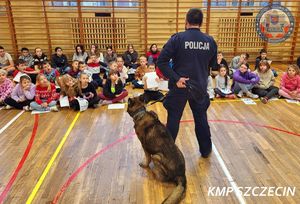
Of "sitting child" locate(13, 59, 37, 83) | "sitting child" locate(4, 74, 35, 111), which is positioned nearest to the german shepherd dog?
"sitting child" locate(4, 74, 35, 111)

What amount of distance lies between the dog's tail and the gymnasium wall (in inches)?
308

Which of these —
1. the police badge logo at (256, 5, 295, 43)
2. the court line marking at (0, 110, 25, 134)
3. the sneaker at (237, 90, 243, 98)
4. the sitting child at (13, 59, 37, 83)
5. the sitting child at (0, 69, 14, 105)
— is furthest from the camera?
the police badge logo at (256, 5, 295, 43)

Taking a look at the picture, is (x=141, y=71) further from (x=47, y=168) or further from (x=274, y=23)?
(x=274, y=23)

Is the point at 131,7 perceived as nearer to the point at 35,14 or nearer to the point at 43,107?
the point at 35,14

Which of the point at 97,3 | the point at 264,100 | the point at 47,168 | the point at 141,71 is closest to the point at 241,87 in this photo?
the point at 264,100

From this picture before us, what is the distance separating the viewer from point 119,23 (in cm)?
976

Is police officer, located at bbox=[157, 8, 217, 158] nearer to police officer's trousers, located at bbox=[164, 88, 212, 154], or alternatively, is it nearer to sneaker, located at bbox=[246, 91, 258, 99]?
police officer's trousers, located at bbox=[164, 88, 212, 154]

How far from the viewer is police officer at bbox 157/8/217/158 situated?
2.89 meters

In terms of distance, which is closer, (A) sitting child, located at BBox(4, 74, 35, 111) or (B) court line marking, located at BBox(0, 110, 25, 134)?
(B) court line marking, located at BBox(0, 110, 25, 134)

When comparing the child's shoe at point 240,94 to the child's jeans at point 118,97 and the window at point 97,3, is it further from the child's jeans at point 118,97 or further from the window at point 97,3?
the window at point 97,3

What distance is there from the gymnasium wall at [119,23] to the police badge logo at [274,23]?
0.70 feet

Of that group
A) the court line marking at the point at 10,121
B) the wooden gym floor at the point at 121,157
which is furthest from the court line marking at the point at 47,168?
the court line marking at the point at 10,121

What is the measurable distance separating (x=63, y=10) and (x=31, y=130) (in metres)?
6.31

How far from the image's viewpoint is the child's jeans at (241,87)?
245 inches
